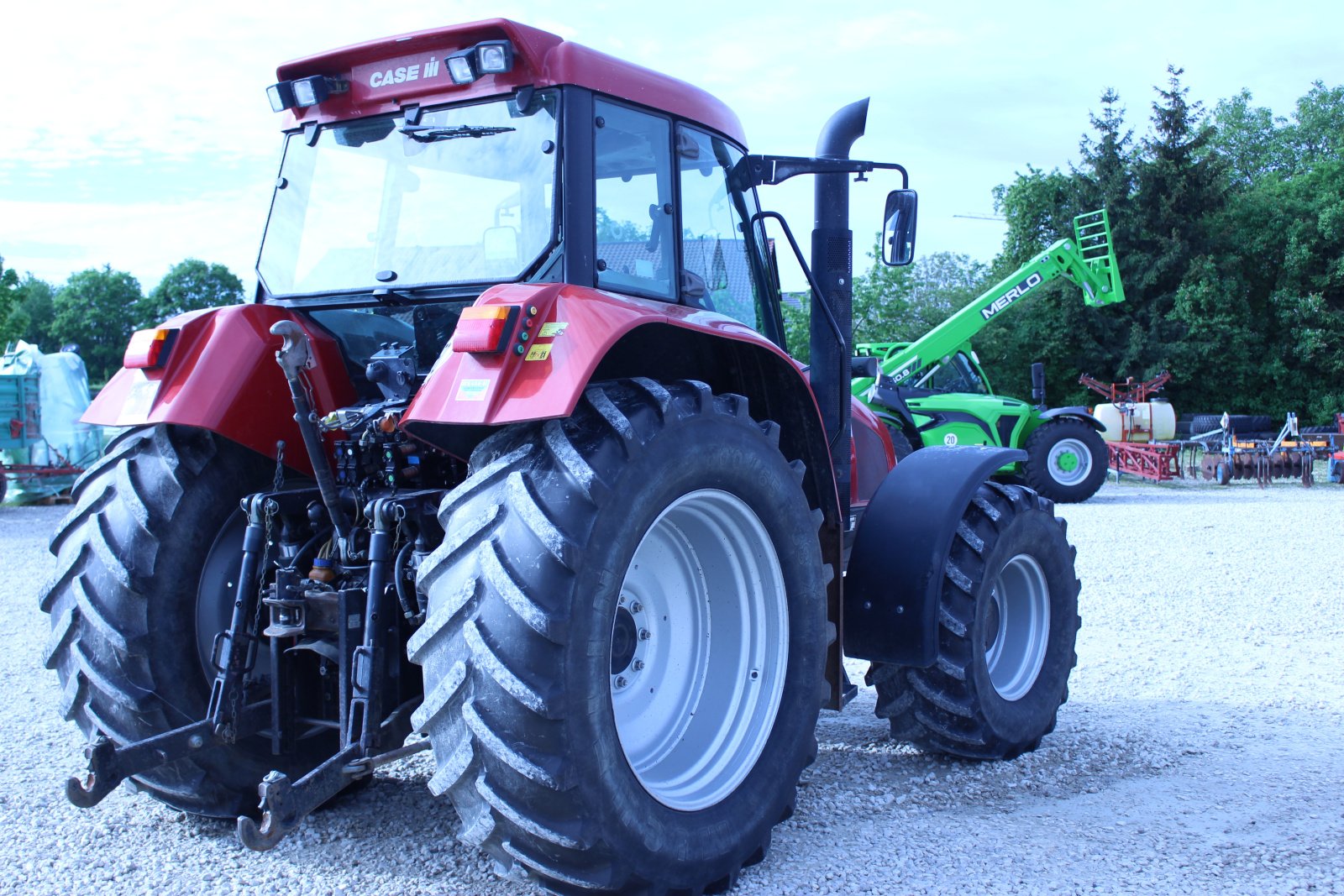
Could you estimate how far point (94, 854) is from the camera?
3.45 m

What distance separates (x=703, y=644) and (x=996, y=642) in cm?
180

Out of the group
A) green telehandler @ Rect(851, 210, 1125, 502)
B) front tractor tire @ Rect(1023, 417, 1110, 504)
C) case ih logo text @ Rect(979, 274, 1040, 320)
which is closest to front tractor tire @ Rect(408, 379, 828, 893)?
green telehandler @ Rect(851, 210, 1125, 502)

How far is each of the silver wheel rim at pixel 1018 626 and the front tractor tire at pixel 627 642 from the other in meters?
1.52

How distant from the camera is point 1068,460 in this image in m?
15.6

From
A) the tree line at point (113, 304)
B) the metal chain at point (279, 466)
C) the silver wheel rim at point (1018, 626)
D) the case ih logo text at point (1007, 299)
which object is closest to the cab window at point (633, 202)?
the metal chain at point (279, 466)

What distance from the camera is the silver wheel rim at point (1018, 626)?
185 inches

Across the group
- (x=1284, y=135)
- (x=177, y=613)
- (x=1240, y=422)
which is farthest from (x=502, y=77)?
(x=1284, y=135)

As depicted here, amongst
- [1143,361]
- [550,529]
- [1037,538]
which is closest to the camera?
[550,529]

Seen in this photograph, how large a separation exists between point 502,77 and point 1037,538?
111 inches

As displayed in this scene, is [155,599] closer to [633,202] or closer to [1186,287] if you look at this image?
[633,202]

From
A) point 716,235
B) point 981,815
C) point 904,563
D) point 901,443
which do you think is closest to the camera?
point 981,815

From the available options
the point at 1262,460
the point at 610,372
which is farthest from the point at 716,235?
the point at 1262,460

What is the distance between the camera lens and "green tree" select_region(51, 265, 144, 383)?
48906mm

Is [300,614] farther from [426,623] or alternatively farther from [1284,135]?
[1284,135]
